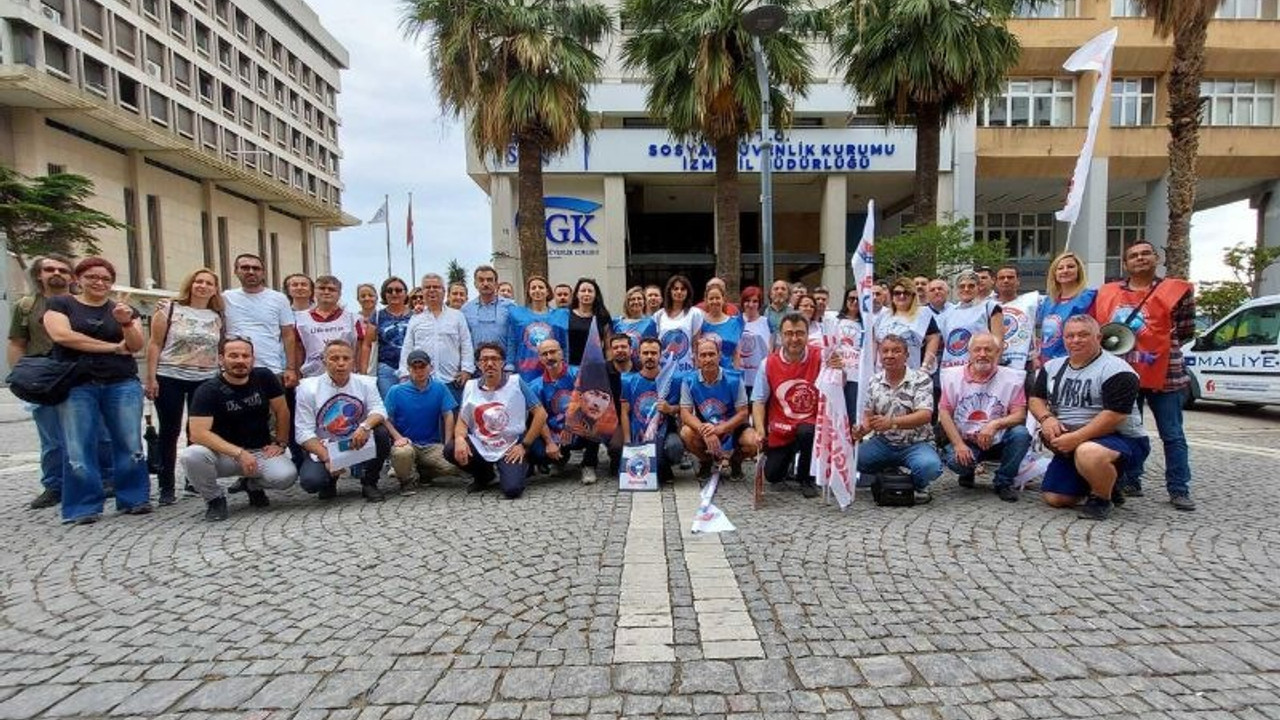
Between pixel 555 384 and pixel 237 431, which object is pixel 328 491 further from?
pixel 555 384

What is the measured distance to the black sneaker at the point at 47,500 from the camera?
5.28 meters

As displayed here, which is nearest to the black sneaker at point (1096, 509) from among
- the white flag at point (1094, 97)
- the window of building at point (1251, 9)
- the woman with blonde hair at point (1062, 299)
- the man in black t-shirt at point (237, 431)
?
the woman with blonde hair at point (1062, 299)

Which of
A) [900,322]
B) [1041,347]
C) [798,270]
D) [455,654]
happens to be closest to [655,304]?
[900,322]

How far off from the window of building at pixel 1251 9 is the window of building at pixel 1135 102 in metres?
3.67

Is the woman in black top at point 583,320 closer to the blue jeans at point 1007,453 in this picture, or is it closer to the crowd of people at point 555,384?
the crowd of people at point 555,384

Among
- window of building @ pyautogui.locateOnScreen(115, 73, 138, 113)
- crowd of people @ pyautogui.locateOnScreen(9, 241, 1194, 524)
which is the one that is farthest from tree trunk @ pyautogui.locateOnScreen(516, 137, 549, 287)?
window of building @ pyautogui.locateOnScreen(115, 73, 138, 113)

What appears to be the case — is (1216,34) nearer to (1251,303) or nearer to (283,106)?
(1251,303)

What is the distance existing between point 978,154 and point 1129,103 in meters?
6.42

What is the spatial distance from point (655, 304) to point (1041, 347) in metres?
3.85

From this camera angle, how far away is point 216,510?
4.86 m

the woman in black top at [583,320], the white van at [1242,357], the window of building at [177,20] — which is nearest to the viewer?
the woman in black top at [583,320]

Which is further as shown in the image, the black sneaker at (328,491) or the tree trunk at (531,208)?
the tree trunk at (531,208)

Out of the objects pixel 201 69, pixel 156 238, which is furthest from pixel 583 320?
pixel 201 69

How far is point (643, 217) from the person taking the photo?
2972 cm
